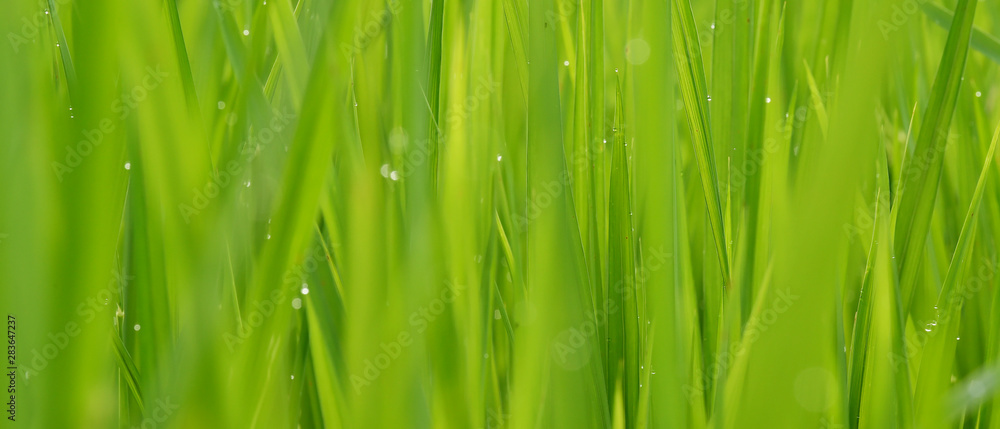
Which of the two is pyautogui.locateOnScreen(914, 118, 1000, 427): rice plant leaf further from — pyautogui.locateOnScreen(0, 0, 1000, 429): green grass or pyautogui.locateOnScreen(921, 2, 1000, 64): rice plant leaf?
pyautogui.locateOnScreen(921, 2, 1000, 64): rice plant leaf

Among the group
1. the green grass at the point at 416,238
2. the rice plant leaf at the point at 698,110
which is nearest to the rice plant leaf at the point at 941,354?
the green grass at the point at 416,238

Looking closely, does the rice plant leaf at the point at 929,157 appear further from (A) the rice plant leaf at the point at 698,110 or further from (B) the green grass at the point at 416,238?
(A) the rice plant leaf at the point at 698,110

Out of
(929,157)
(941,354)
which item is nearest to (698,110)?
(929,157)

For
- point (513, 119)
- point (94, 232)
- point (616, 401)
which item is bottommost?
point (616, 401)

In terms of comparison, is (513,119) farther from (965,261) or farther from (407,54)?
(965,261)

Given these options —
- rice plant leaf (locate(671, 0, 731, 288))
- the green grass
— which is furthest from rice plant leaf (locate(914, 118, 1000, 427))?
rice plant leaf (locate(671, 0, 731, 288))

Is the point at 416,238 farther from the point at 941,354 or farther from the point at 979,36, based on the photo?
the point at 979,36

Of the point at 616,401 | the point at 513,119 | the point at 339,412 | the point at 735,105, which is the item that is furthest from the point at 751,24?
the point at 339,412

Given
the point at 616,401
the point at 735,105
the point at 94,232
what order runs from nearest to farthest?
the point at 94,232, the point at 616,401, the point at 735,105
